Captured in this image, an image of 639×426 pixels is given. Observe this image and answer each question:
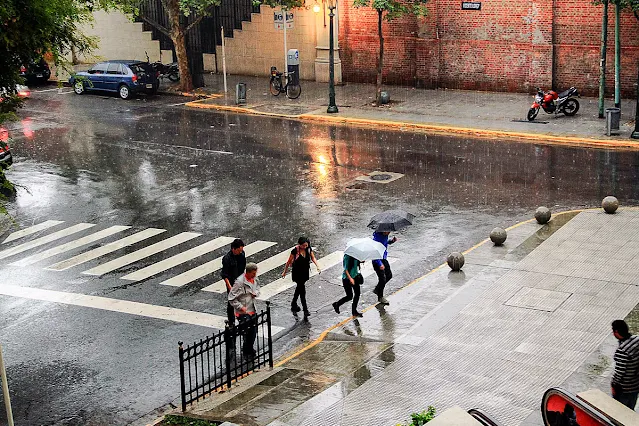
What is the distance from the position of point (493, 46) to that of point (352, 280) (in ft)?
73.8

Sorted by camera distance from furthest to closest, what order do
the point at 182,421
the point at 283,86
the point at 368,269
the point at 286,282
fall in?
1. the point at 283,86
2. the point at 368,269
3. the point at 286,282
4. the point at 182,421

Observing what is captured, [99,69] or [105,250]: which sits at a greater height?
[99,69]

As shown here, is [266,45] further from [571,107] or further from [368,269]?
[368,269]

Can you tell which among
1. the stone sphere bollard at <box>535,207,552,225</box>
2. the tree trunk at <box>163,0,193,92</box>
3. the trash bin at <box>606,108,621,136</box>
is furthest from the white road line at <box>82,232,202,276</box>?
the tree trunk at <box>163,0,193,92</box>

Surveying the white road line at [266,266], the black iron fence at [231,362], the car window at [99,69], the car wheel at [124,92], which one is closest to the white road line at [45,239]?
the white road line at [266,266]

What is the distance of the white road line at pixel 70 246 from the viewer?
63.1 feet

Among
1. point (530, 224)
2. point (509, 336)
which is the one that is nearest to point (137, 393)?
point (509, 336)

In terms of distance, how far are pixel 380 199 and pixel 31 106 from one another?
20.3 meters

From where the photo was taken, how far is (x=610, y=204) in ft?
66.2

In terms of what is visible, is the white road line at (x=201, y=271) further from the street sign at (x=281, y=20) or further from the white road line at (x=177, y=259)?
the street sign at (x=281, y=20)

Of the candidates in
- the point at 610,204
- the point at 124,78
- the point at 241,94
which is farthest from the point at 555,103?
the point at 124,78

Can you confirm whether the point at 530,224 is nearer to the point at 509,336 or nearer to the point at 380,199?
the point at 380,199

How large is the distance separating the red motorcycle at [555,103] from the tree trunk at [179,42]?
50.1 feet

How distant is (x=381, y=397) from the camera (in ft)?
40.0
